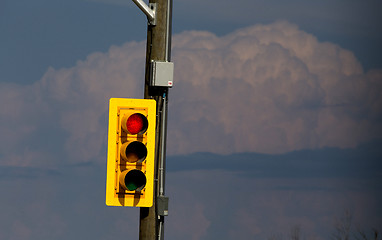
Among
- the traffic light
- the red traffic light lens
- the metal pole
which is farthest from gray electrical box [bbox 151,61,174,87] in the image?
the red traffic light lens

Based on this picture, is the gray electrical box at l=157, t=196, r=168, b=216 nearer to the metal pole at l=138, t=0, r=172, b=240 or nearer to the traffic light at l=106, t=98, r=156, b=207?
the metal pole at l=138, t=0, r=172, b=240

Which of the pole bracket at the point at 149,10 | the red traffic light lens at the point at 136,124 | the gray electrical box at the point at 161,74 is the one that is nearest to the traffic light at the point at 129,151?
the red traffic light lens at the point at 136,124

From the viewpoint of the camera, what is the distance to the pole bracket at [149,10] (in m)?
9.89

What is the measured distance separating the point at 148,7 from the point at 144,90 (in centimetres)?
134

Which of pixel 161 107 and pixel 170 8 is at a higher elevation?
pixel 170 8

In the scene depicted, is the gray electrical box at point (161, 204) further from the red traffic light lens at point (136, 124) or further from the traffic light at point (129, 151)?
the red traffic light lens at point (136, 124)

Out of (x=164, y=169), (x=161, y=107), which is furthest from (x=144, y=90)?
(x=164, y=169)

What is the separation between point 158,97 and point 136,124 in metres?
1.65

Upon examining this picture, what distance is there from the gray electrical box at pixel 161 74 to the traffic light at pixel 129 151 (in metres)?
1.37

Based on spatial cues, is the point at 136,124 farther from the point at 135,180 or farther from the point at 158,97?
the point at 158,97

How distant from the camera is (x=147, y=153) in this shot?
8453mm

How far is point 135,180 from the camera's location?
8492 millimetres

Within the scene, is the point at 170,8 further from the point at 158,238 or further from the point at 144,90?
the point at 158,238

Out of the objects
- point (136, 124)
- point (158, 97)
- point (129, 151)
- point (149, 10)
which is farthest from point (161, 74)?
point (129, 151)
